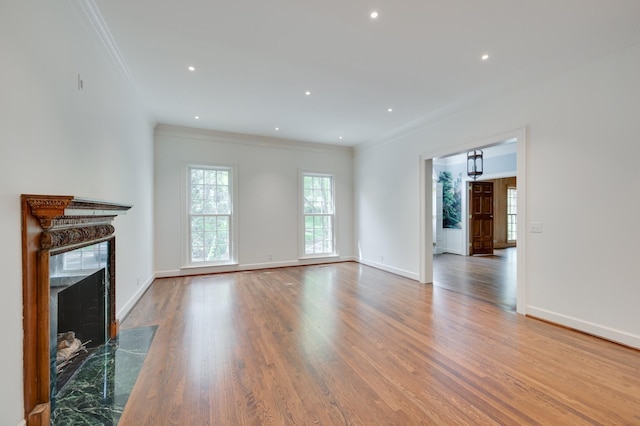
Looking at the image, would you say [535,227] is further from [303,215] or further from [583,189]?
[303,215]

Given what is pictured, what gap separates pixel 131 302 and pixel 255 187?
3126mm

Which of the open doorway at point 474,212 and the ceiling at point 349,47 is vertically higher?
the ceiling at point 349,47

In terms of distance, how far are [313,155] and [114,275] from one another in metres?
4.70

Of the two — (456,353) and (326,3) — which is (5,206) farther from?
(456,353)

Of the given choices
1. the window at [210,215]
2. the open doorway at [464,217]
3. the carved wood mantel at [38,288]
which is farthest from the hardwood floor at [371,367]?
the window at [210,215]

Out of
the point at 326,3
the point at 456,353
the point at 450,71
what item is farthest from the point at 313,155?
the point at 456,353

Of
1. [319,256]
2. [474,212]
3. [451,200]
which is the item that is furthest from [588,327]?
[451,200]

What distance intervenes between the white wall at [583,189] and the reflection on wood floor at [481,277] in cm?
76

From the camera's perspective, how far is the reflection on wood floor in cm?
409

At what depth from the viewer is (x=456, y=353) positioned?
7.91 ft

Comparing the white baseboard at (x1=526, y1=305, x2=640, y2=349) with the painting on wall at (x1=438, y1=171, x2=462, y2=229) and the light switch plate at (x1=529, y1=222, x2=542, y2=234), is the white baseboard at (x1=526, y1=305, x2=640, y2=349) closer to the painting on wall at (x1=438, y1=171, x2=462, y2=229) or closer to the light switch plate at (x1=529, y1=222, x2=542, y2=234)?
the light switch plate at (x1=529, y1=222, x2=542, y2=234)

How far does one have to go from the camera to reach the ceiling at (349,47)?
2.24 m

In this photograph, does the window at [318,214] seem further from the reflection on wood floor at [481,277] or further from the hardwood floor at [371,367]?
the hardwood floor at [371,367]

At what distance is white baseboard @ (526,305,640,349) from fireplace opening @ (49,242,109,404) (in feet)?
14.5
